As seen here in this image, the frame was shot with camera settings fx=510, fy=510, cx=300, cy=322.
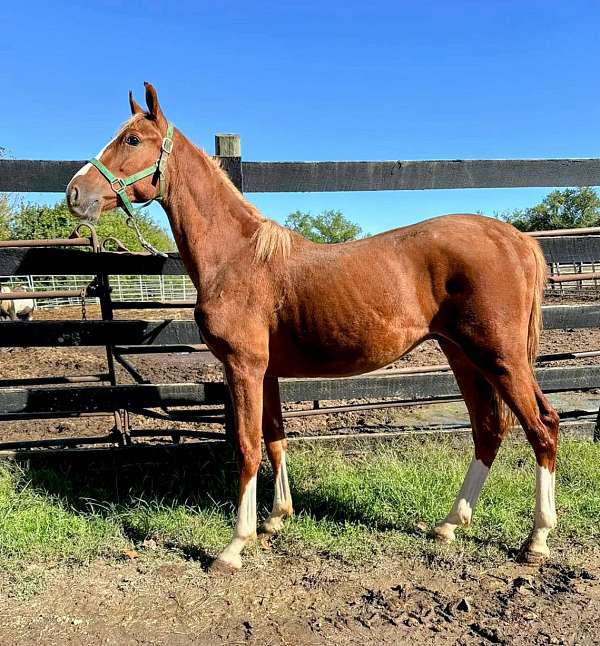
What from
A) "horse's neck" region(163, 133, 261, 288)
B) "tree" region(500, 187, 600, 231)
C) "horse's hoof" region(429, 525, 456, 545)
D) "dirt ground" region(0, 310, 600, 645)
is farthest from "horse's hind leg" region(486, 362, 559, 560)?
"tree" region(500, 187, 600, 231)

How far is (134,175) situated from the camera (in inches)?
115

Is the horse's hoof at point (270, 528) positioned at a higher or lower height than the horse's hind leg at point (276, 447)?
lower

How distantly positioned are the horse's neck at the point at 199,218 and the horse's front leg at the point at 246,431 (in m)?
0.61

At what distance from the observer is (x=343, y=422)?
18.3ft

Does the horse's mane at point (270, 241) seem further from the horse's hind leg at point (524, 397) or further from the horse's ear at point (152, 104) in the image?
the horse's hind leg at point (524, 397)

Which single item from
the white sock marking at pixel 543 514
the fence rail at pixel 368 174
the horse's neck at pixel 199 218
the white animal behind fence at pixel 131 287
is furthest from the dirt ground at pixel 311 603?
the white animal behind fence at pixel 131 287

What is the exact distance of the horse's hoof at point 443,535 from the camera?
298 centimetres

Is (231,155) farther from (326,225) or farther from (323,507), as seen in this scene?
(326,225)

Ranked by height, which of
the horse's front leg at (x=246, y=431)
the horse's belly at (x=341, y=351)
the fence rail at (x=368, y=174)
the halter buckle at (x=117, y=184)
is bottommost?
the horse's front leg at (x=246, y=431)

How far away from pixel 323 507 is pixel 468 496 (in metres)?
0.94

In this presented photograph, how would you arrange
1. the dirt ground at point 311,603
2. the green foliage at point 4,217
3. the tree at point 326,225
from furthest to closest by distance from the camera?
the tree at point 326,225 → the green foliage at point 4,217 → the dirt ground at point 311,603

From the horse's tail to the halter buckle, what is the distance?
2.35 metres

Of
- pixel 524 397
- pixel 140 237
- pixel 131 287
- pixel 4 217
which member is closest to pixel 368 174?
pixel 140 237

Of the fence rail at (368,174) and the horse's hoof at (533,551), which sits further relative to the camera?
the fence rail at (368,174)
